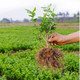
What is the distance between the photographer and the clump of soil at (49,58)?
2.81 meters

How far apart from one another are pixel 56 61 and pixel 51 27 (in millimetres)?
552

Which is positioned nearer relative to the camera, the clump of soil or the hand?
the hand

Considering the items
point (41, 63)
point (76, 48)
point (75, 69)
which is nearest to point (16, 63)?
point (75, 69)

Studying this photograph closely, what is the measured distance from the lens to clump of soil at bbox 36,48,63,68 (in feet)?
9.21

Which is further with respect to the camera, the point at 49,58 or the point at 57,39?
the point at 49,58

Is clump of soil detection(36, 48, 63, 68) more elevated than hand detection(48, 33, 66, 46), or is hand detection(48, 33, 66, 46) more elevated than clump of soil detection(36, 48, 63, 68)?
hand detection(48, 33, 66, 46)

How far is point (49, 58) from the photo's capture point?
9.25ft

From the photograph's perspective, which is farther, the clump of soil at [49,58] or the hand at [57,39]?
the clump of soil at [49,58]

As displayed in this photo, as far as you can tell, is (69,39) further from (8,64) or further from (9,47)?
(9,47)

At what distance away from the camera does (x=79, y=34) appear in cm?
250

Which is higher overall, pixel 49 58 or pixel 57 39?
pixel 57 39

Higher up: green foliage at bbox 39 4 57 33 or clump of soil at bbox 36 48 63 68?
green foliage at bbox 39 4 57 33

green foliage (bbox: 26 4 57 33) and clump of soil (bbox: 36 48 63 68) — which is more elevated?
green foliage (bbox: 26 4 57 33)

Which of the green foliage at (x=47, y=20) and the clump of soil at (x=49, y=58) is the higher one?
the green foliage at (x=47, y=20)
